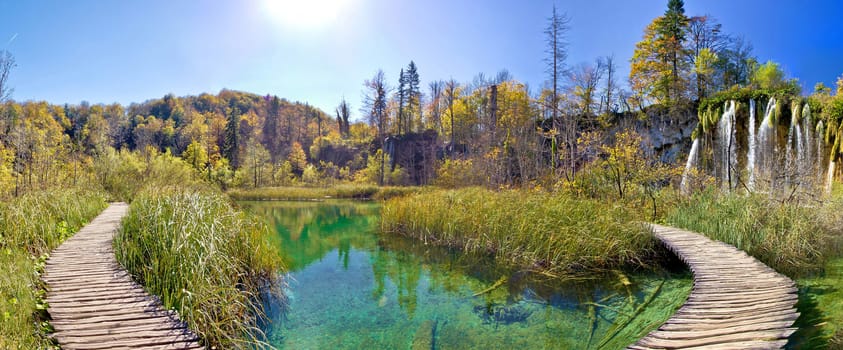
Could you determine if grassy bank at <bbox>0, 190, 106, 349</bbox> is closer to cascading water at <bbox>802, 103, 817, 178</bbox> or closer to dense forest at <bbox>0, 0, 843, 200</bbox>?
dense forest at <bbox>0, 0, 843, 200</bbox>

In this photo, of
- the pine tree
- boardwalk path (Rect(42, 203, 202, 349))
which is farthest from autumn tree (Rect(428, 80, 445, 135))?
boardwalk path (Rect(42, 203, 202, 349))

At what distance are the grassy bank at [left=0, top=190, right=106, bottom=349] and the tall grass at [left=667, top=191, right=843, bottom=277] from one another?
8039mm

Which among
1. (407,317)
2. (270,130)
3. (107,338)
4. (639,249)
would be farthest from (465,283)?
(270,130)

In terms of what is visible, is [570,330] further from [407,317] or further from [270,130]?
[270,130]

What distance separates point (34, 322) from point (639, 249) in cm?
732

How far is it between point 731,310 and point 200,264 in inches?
191

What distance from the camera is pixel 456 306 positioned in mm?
5199

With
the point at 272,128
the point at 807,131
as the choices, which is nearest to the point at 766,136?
the point at 807,131

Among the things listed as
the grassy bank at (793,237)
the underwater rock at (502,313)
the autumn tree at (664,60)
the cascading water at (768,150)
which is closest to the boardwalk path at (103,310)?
the underwater rock at (502,313)

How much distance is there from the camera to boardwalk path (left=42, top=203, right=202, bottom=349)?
2.74m

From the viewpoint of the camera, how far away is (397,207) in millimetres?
10750

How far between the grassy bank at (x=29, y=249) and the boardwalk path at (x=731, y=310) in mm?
4195

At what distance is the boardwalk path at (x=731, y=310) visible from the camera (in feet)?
9.59

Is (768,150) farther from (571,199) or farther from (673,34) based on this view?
(673,34)
